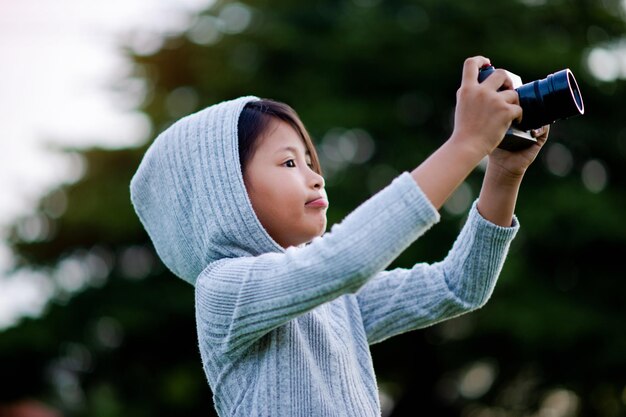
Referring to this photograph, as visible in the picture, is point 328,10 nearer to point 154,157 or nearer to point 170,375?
point 170,375

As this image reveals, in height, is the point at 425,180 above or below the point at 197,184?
below

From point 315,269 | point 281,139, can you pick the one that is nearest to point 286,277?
point 315,269

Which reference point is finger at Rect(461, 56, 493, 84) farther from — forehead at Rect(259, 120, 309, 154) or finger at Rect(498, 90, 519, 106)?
forehead at Rect(259, 120, 309, 154)

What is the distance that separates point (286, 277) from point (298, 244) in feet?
1.06

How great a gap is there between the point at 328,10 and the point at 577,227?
523 centimetres

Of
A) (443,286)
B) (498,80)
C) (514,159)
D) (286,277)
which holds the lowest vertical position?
(443,286)

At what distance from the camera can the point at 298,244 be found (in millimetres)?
2051

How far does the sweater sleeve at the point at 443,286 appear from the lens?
79.7 inches

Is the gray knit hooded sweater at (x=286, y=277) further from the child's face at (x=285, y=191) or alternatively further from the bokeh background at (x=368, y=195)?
the bokeh background at (x=368, y=195)

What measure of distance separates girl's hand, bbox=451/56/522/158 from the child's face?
405mm

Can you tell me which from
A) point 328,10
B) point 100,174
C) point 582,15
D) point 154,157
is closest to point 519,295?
point 582,15

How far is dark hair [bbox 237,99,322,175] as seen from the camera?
2037mm

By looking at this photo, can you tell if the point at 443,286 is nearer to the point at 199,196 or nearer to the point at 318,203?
the point at 318,203

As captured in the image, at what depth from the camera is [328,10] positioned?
1440 centimetres
